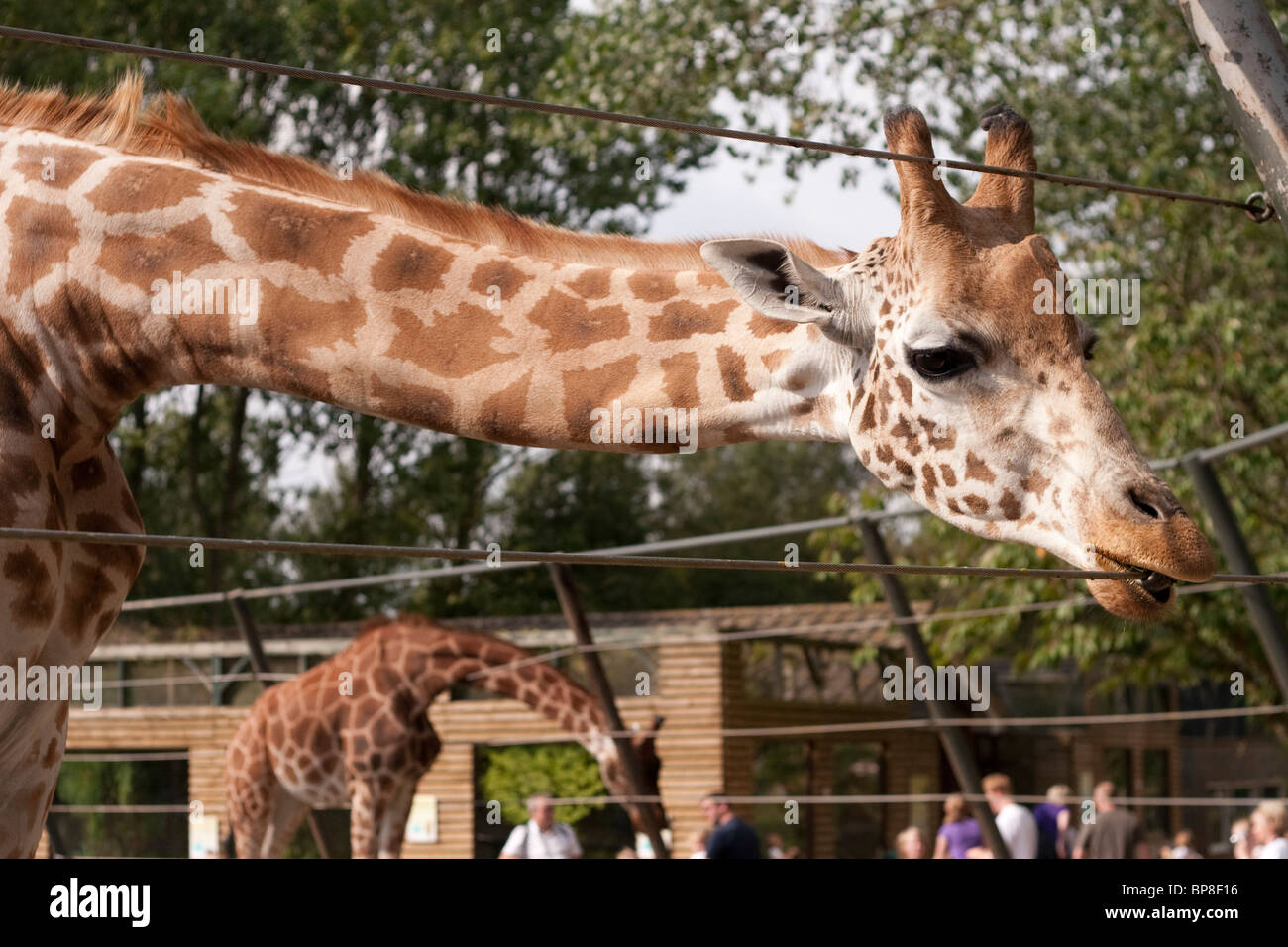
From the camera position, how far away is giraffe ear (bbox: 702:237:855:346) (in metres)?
2.61

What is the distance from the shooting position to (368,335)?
2691 mm

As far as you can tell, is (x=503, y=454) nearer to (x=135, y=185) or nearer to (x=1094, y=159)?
(x=1094, y=159)

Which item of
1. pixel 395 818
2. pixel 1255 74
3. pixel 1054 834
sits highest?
pixel 1255 74

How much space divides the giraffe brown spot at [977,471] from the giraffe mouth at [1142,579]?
0.72 ft

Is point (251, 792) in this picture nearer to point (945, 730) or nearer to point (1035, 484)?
point (945, 730)

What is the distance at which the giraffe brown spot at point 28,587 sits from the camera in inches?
99.2

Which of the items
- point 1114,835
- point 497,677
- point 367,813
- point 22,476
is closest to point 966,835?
point 1114,835

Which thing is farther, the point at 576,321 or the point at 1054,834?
the point at 1054,834

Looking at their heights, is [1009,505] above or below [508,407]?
below

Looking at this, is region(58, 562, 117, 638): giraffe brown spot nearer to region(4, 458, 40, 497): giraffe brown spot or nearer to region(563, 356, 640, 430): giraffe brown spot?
region(4, 458, 40, 497): giraffe brown spot

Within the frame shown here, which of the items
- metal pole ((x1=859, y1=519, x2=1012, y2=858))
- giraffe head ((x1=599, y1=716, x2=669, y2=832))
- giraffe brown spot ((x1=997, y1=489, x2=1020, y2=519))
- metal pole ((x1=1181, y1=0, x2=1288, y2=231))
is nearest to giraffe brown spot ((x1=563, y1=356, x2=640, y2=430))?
giraffe brown spot ((x1=997, y1=489, x2=1020, y2=519))

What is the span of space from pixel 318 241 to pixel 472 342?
0.33 metres

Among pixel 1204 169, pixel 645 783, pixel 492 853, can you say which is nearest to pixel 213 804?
pixel 492 853

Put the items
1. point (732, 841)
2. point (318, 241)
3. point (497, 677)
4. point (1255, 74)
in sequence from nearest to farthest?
point (318, 241) → point (1255, 74) → point (732, 841) → point (497, 677)
